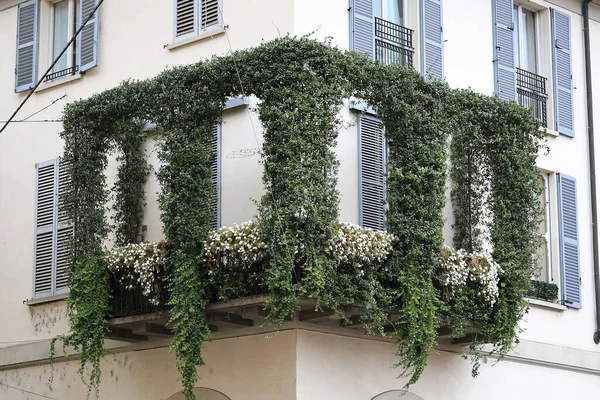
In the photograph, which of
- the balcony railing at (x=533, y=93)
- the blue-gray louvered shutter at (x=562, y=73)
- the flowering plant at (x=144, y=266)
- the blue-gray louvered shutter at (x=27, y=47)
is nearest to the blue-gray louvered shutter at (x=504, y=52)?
the balcony railing at (x=533, y=93)

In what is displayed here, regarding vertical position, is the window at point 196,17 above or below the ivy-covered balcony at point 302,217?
above

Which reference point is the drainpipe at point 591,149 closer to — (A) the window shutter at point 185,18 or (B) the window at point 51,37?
(A) the window shutter at point 185,18

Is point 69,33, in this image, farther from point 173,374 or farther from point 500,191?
point 500,191

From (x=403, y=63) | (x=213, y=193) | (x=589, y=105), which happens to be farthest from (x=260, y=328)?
(x=589, y=105)

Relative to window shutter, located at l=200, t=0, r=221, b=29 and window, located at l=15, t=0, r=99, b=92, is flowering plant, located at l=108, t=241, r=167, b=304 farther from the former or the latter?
window, located at l=15, t=0, r=99, b=92

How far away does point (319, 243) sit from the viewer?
1368cm

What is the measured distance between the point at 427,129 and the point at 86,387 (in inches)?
234

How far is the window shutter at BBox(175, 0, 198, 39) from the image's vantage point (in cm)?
1642

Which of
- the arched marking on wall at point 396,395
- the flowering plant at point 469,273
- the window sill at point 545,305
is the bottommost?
the arched marking on wall at point 396,395

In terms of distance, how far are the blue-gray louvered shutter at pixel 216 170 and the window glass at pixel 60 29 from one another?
367 centimetres

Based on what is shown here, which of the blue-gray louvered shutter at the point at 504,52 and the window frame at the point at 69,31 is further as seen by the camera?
the window frame at the point at 69,31

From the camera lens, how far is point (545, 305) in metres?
17.5

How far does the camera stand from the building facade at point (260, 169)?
1527 centimetres

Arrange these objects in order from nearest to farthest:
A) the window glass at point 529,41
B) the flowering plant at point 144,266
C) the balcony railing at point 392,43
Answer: the flowering plant at point 144,266
the balcony railing at point 392,43
the window glass at point 529,41
